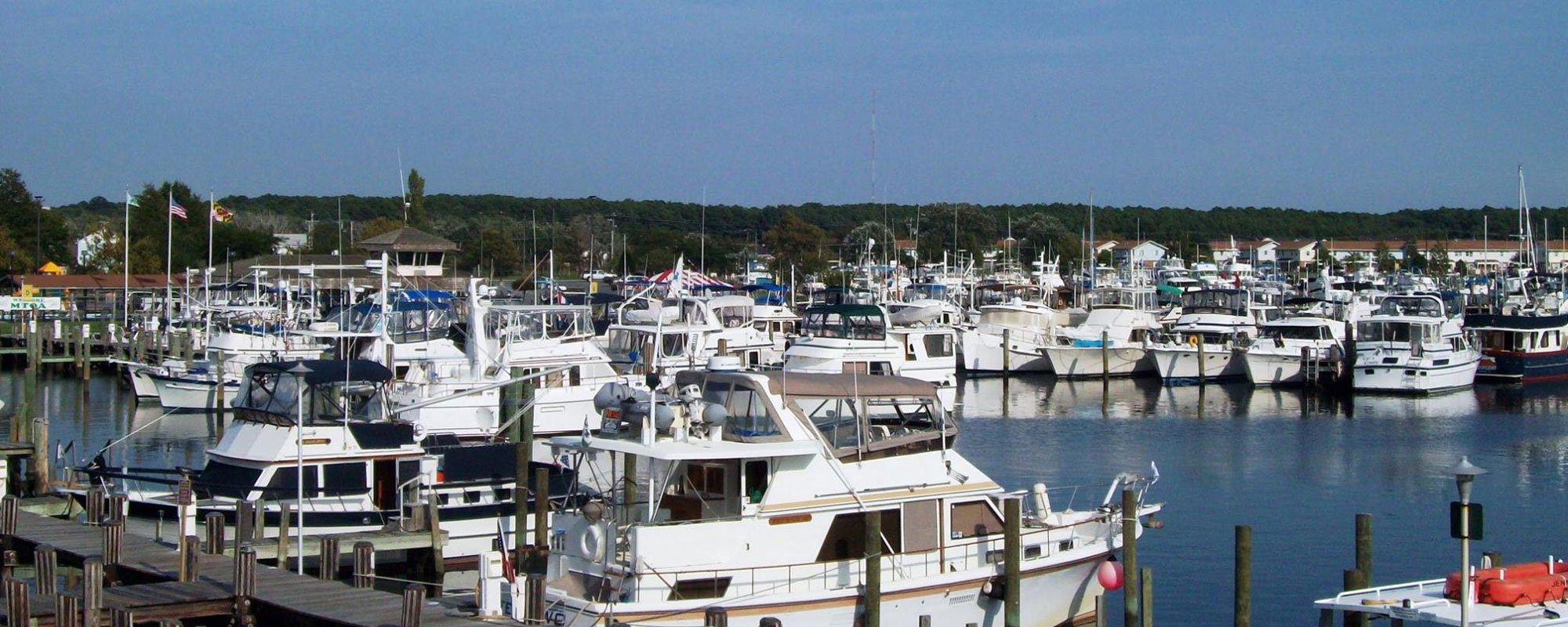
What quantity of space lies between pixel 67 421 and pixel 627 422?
34329mm

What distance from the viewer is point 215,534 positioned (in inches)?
859

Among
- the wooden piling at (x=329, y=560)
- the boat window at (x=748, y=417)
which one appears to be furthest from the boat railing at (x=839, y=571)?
the wooden piling at (x=329, y=560)

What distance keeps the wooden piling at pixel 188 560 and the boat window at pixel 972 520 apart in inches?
387

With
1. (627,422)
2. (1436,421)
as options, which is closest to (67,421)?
(627,422)

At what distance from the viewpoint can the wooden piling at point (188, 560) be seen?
1997 centimetres

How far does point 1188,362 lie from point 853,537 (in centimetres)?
4569

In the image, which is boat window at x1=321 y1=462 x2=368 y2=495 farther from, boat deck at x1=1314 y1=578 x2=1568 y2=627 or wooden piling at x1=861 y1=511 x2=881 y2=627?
boat deck at x1=1314 y1=578 x2=1568 y2=627

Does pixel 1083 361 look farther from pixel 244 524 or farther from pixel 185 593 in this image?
pixel 185 593

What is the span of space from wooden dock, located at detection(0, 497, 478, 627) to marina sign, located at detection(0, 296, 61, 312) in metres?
61.7

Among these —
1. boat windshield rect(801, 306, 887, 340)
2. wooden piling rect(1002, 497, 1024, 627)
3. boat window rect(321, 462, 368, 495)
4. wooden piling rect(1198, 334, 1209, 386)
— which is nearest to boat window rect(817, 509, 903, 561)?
wooden piling rect(1002, 497, 1024, 627)

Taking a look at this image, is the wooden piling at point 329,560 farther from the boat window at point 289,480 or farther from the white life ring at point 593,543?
the boat window at point 289,480

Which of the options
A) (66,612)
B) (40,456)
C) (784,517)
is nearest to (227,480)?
(40,456)

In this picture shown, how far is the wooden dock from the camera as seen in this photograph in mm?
17625

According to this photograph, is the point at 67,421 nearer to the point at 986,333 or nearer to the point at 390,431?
the point at 390,431
